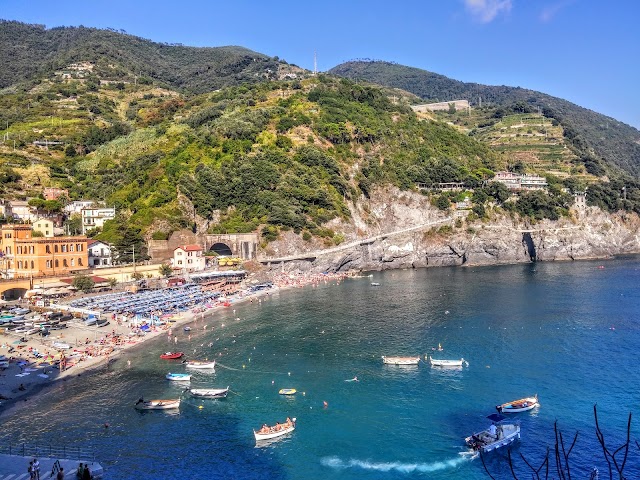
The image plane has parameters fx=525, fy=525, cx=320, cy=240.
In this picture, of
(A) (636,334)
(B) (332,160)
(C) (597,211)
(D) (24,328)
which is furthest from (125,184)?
(C) (597,211)

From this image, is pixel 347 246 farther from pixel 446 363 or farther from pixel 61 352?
pixel 61 352

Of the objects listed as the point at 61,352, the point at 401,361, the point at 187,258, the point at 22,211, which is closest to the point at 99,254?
the point at 187,258

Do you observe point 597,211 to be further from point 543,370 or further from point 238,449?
point 238,449

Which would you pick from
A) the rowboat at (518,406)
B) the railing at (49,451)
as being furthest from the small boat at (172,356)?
the rowboat at (518,406)

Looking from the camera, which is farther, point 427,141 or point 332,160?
point 427,141

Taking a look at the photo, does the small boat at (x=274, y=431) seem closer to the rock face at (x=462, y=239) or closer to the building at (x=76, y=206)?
the rock face at (x=462, y=239)

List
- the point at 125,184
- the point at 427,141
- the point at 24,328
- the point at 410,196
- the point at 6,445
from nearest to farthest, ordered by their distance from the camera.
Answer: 1. the point at 6,445
2. the point at 24,328
3. the point at 125,184
4. the point at 410,196
5. the point at 427,141
